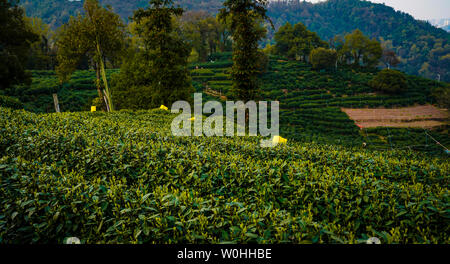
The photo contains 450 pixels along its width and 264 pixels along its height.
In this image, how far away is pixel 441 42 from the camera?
447 feet

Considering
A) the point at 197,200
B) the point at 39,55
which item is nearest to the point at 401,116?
the point at 197,200

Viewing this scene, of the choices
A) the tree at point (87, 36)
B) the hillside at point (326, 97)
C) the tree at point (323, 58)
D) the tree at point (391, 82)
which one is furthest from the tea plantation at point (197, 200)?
the tree at point (323, 58)

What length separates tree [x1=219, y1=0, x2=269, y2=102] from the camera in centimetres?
1401

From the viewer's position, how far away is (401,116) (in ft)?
127

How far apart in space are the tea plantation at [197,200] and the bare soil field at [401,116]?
3756 cm

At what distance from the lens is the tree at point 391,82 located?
152ft

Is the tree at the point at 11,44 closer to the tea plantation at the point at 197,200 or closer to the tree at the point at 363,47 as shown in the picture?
the tea plantation at the point at 197,200

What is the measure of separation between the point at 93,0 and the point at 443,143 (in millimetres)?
40166

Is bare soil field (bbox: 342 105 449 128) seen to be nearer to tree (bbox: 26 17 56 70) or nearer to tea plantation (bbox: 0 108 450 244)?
tea plantation (bbox: 0 108 450 244)

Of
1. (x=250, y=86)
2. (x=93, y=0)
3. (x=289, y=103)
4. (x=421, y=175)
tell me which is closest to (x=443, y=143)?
(x=289, y=103)

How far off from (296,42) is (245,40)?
6307 centimetres

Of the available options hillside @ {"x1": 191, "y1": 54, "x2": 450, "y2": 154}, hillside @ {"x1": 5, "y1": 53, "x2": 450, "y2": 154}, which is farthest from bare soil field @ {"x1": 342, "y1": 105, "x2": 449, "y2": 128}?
hillside @ {"x1": 191, "y1": 54, "x2": 450, "y2": 154}

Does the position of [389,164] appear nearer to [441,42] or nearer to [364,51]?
[364,51]

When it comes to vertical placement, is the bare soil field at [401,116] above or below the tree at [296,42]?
below
